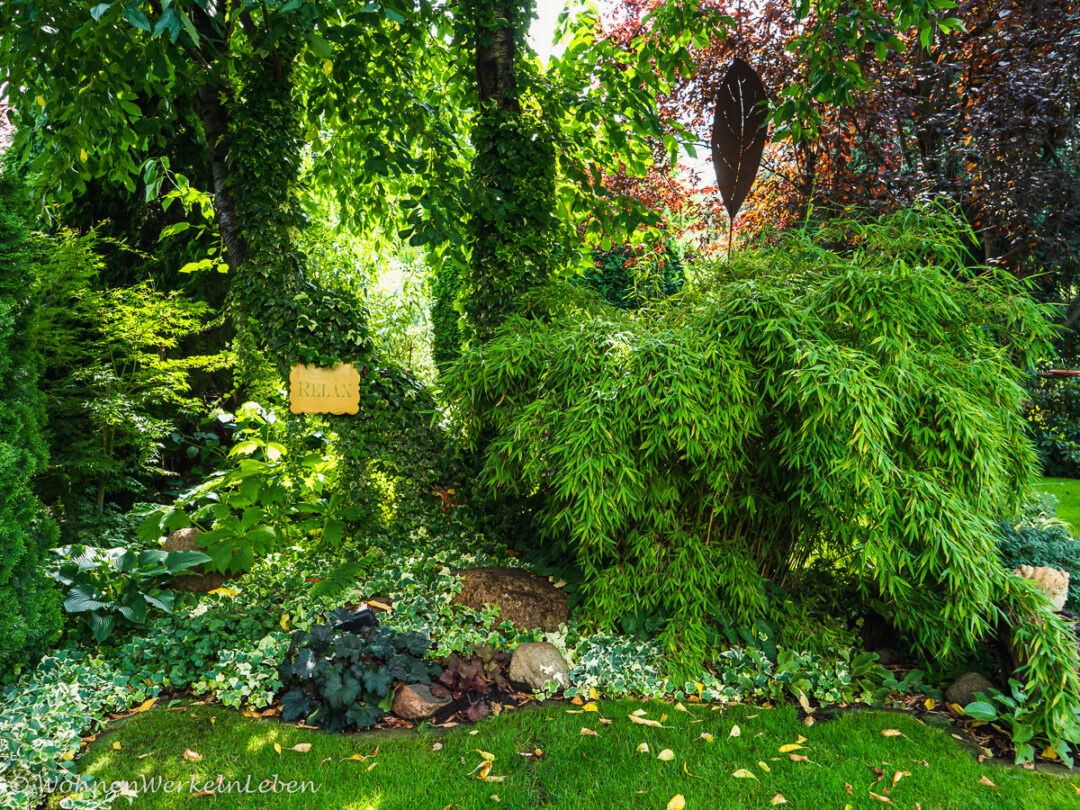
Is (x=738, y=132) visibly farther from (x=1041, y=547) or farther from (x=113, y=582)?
(x=113, y=582)

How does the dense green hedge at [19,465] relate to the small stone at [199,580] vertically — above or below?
above

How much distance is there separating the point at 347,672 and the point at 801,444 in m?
1.93

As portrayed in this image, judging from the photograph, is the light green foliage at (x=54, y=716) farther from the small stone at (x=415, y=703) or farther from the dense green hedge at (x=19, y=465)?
the small stone at (x=415, y=703)

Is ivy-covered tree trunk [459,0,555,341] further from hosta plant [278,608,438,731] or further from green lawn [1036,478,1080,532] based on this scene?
green lawn [1036,478,1080,532]

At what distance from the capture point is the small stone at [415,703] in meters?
2.48

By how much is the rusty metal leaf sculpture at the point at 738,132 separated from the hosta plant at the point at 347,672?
2.81 meters

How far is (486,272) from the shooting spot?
3742 millimetres

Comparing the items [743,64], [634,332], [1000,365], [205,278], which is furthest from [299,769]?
[205,278]

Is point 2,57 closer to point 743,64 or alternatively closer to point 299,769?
point 299,769

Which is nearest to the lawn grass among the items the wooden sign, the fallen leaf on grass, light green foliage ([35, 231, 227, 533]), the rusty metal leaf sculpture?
the fallen leaf on grass

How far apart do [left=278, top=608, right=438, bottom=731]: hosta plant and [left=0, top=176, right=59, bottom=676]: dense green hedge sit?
93 centimetres

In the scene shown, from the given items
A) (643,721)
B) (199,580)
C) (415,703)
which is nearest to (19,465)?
(199,580)

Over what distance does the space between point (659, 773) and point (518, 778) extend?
464mm

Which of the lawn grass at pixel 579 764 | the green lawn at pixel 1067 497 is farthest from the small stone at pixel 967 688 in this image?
the green lawn at pixel 1067 497
